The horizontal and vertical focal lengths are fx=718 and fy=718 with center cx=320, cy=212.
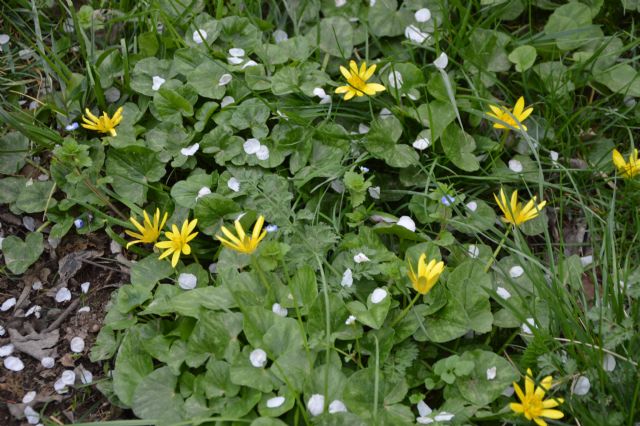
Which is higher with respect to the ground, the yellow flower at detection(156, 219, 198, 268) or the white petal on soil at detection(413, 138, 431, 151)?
the white petal on soil at detection(413, 138, 431, 151)

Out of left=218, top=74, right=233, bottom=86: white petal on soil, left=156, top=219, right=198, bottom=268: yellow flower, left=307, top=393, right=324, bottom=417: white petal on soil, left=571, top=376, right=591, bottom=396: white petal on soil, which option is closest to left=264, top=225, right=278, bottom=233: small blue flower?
left=156, top=219, right=198, bottom=268: yellow flower

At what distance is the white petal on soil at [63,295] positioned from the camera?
2590 millimetres

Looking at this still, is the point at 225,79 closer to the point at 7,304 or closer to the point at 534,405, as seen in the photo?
the point at 7,304

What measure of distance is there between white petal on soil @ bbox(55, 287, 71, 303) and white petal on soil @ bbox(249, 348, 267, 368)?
2.82 feet

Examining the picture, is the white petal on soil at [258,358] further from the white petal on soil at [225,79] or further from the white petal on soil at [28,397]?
the white petal on soil at [225,79]

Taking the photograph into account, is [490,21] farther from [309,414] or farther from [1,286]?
[1,286]

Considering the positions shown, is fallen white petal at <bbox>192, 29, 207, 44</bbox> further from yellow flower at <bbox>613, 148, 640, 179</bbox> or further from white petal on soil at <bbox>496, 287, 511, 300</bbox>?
yellow flower at <bbox>613, 148, 640, 179</bbox>

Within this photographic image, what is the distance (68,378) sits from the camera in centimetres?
236

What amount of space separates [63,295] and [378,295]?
116 centimetres

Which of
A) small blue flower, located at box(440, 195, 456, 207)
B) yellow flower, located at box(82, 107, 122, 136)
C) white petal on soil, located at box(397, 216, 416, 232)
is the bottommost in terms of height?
white petal on soil, located at box(397, 216, 416, 232)

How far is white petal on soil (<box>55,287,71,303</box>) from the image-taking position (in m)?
2.59

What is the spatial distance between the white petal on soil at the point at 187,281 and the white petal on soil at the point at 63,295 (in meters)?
0.47

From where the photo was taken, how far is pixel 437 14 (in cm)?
303

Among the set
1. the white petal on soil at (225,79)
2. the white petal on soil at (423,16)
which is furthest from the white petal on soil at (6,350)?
the white petal on soil at (423,16)
